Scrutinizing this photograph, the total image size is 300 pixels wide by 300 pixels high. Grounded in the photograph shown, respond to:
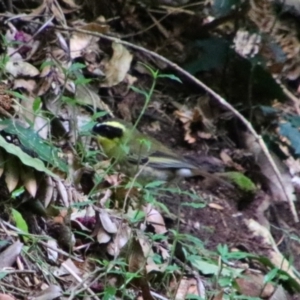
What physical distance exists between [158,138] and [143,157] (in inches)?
21.4

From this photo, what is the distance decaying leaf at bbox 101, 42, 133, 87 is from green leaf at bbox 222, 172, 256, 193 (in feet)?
3.02

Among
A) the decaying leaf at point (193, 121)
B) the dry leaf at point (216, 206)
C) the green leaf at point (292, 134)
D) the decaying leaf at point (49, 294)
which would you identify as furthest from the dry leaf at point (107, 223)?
the green leaf at point (292, 134)

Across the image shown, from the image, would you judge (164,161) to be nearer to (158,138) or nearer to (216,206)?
(216,206)

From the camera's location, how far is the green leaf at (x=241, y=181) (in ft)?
14.6

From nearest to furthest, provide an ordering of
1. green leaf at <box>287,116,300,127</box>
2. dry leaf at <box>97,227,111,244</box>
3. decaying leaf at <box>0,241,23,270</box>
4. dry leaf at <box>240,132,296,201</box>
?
decaying leaf at <box>0,241,23,270</box>
dry leaf at <box>97,227,111,244</box>
dry leaf at <box>240,132,296,201</box>
green leaf at <box>287,116,300,127</box>

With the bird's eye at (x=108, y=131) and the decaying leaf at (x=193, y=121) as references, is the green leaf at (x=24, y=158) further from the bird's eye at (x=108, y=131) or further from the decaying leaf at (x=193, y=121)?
the decaying leaf at (x=193, y=121)

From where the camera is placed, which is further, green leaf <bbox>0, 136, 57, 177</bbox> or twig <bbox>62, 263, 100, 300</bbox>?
green leaf <bbox>0, 136, 57, 177</bbox>

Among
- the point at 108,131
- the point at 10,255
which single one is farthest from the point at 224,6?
the point at 10,255

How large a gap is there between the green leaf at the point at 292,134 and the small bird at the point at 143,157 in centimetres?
54

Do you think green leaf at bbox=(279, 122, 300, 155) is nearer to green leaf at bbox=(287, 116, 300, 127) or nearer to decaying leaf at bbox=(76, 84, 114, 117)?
green leaf at bbox=(287, 116, 300, 127)

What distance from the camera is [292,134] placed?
186 inches

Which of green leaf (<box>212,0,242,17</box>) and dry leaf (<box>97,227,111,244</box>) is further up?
green leaf (<box>212,0,242,17</box>)

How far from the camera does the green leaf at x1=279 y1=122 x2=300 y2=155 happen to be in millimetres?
4688

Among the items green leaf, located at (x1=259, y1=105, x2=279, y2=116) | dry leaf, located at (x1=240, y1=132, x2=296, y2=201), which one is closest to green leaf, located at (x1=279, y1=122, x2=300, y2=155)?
dry leaf, located at (x1=240, y1=132, x2=296, y2=201)
